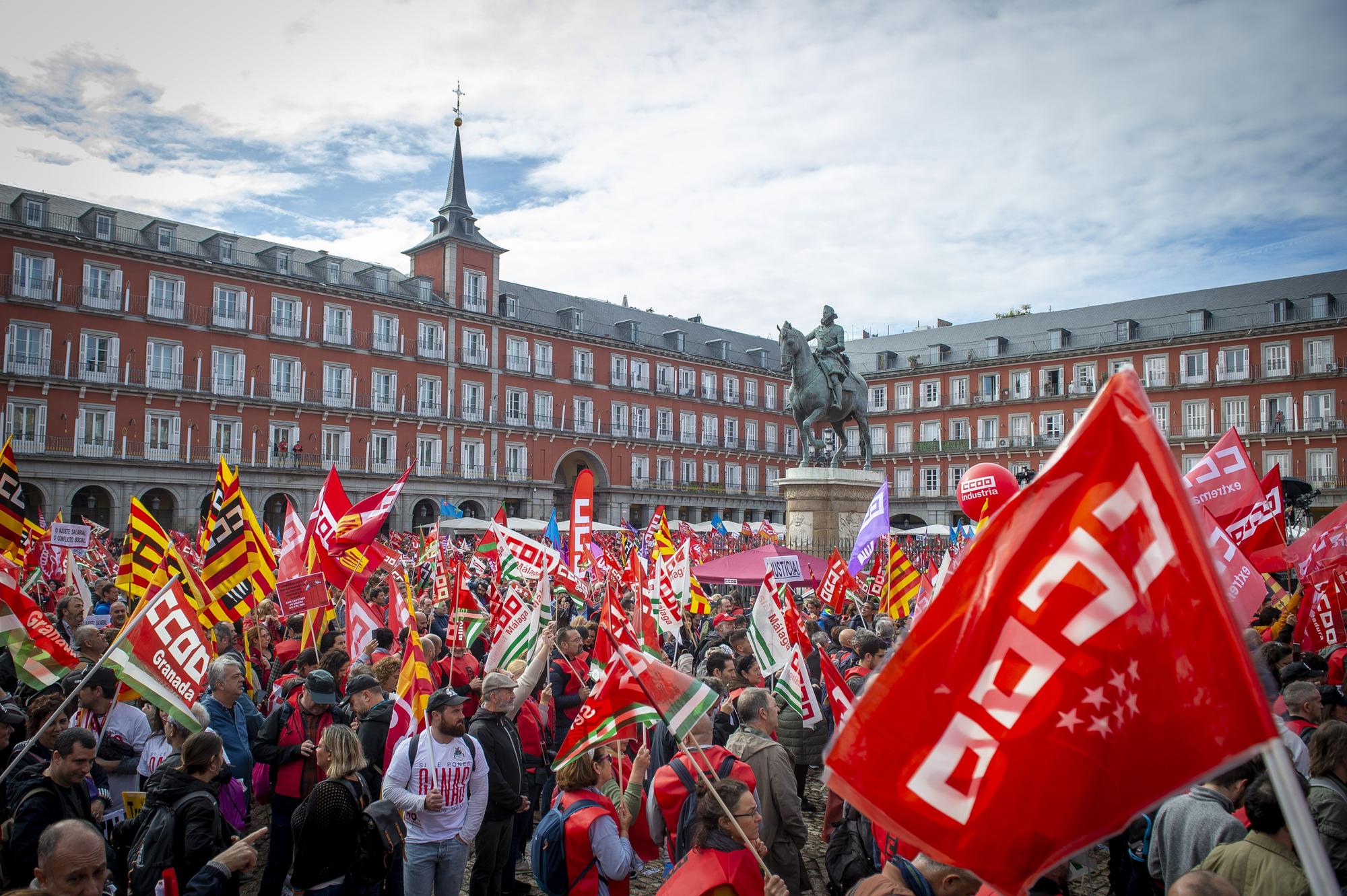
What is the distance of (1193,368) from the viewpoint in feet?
173

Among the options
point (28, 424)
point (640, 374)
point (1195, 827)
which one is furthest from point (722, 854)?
point (640, 374)

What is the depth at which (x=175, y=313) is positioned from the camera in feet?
135

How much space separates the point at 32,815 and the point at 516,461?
47.8 m

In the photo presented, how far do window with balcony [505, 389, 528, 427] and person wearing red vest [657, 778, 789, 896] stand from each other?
158 feet

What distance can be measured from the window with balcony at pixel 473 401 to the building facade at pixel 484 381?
112mm

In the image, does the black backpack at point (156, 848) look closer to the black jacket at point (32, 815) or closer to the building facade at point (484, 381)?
the black jacket at point (32, 815)

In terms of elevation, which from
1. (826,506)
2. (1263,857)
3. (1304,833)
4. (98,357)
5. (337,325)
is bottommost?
(1263,857)

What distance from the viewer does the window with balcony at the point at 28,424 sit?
1454 inches

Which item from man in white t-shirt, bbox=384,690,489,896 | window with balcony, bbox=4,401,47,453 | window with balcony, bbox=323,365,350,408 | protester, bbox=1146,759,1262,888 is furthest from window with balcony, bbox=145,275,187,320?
protester, bbox=1146,759,1262,888

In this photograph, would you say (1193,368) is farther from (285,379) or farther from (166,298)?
(166,298)

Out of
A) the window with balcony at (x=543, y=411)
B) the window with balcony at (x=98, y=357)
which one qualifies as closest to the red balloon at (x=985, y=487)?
the window with balcony at (x=98, y=357)

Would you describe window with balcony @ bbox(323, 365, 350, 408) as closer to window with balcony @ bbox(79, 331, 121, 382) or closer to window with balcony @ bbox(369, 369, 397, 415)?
window with balcony @ bbox(369, 369, 397, 415)

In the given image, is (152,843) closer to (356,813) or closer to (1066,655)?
(356,813)

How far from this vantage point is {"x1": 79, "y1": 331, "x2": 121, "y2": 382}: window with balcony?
39.0 metres
